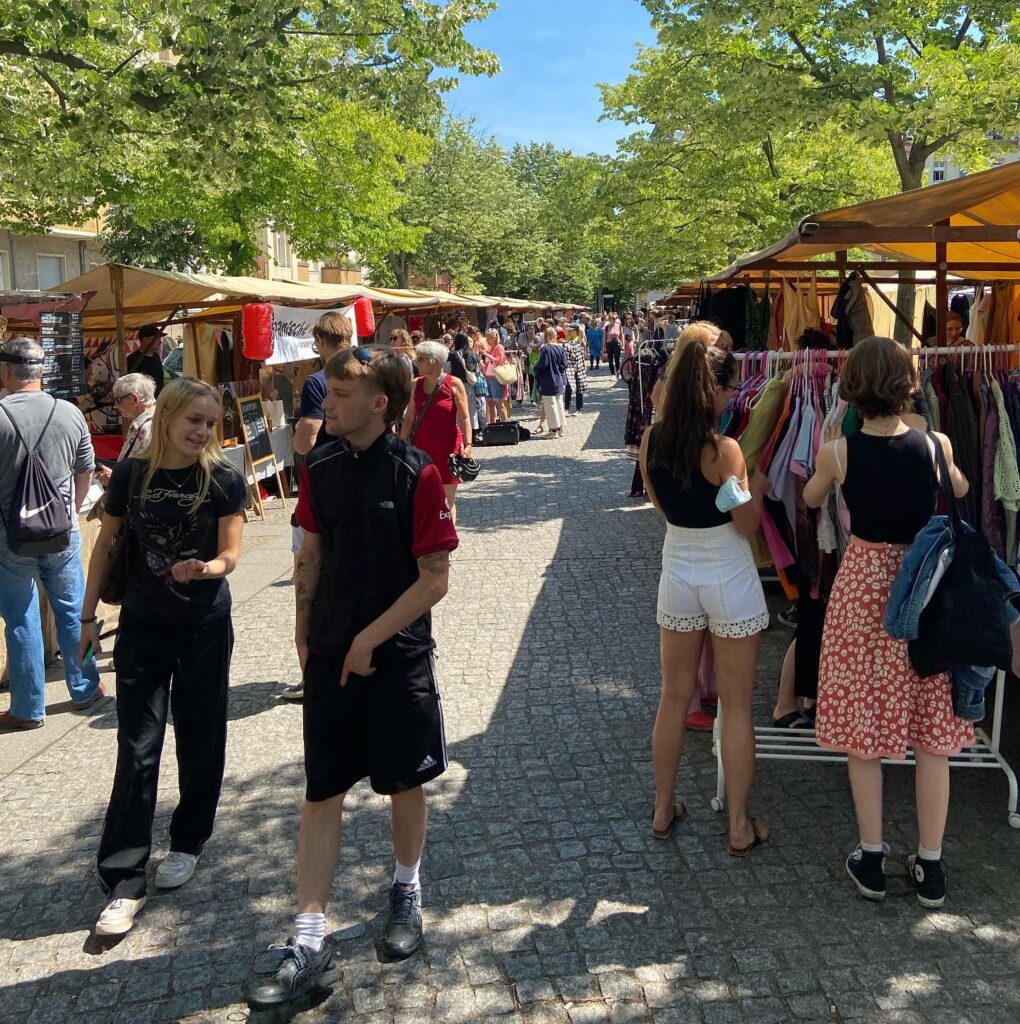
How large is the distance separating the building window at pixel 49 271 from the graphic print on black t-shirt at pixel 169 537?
3215cm

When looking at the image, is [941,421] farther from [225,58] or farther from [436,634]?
[225,58]

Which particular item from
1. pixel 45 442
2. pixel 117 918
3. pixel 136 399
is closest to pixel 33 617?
pixel 45 442

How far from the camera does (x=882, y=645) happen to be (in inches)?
133

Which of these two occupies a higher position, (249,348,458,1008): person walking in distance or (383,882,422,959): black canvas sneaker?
(249,348,458,1008): person walking in distance

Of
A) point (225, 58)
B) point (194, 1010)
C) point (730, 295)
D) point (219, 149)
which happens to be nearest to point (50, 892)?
point (194, 1010)

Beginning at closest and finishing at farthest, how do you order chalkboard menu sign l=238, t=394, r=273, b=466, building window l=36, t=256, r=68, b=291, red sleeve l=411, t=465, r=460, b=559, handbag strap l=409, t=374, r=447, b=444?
red sleeve l=411, t=465, r=460, b=559 < handbag strap l=409, t=374, r=447, b=444 < chalkboard menu sign l=238, t=394, r=273, b=466 < building window l=36, t=256, r=68, b=291

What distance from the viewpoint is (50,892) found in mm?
3639

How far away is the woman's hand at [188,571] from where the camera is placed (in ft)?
11.3

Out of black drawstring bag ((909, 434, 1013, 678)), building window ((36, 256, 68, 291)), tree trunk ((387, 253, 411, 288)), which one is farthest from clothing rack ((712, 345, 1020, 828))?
tree trunk ((387, 253, 411, 288))

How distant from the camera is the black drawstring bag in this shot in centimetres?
318

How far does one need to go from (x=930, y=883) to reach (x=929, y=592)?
3.22 ft

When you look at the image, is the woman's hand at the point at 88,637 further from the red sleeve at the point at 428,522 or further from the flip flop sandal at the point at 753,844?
the flip flop sandal at the point at 753,844

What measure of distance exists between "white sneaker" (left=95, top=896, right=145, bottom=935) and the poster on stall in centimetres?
839

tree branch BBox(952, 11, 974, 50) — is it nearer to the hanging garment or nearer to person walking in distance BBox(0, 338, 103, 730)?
the hanging garment
